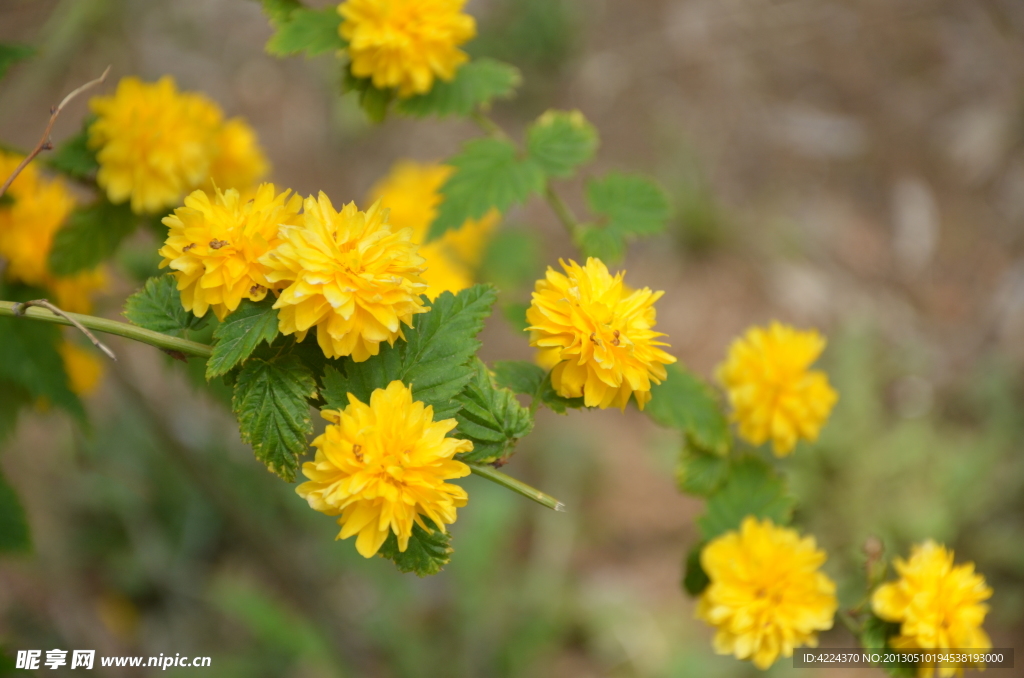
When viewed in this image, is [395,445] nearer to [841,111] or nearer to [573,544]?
[573,544]

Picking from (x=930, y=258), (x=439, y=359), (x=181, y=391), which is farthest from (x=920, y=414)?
(x=181, y=391)

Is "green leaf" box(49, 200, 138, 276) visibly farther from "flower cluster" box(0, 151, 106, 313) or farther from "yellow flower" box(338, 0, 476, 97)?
"yellow flower" box(338, 0, 476, 97)

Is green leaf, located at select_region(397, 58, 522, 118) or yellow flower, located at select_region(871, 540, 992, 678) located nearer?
yellow flower, located at select_region(871, 540, 992, 678)

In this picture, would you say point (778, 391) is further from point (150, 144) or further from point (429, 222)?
point (150, 144)

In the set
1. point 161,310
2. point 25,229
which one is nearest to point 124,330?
point 161,310

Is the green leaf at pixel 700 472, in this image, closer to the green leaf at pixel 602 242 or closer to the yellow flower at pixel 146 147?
the green leaf at pixel 602 242

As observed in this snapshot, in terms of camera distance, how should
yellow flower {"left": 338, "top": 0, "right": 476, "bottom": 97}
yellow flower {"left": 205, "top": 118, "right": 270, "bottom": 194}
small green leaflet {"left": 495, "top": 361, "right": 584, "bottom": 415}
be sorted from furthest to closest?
yellow flower {"left": 205, "top": 118, "right": 270, "bottom": 194} → yellow flower {"left": 338, "top": 0, "right": 476, "bottom": 97} → small green leaflet {"left": 495, "top": 361, "right": 584, "bottom": 415}

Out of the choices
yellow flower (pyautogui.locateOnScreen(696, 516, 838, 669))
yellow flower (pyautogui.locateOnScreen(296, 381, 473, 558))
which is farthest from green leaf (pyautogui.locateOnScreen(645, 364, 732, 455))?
yellow flower (pyautogui.locateOnScreen(296, 381, 473, 558))
